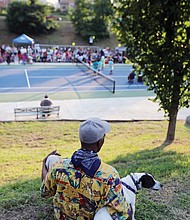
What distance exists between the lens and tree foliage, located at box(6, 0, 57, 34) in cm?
4056

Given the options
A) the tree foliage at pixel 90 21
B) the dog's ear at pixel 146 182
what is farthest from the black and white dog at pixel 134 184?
the tree foliage at pixel 90 21

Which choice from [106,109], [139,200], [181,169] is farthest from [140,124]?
[139,200]

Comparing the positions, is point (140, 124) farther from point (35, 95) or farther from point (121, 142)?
point (35, 95)

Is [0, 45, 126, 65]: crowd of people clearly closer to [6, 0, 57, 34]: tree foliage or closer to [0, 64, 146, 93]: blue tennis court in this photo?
[0, 64, 146, 93]: blue tennis court

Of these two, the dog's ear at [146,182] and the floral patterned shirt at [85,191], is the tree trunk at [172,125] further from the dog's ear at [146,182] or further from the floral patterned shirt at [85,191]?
the floral patterned shirt at [85,191]

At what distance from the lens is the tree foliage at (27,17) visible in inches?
1597

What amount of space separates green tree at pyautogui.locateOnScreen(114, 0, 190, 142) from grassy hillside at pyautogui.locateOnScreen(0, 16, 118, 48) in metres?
33.1

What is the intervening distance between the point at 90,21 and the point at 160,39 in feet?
114

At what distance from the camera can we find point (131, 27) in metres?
8.95

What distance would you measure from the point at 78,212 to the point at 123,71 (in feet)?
85.8

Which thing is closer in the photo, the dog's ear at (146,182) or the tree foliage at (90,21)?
the dog's ear at (146,182)

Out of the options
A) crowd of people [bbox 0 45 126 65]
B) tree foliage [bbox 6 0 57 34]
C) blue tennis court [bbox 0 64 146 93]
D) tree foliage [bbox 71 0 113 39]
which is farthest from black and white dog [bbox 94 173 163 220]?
tree foliage [bbox 71 0 113 39]

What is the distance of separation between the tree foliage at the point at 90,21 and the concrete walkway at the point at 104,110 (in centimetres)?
2626

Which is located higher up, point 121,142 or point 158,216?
point 158,216
